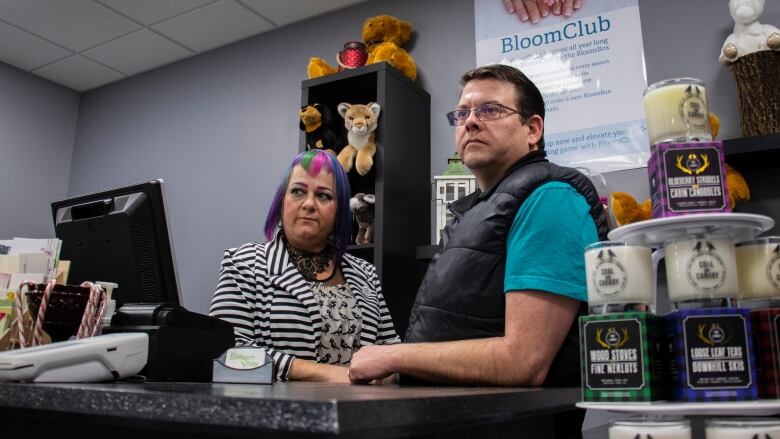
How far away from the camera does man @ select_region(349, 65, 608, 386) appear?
1137mm

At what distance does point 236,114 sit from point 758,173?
8.96 feet

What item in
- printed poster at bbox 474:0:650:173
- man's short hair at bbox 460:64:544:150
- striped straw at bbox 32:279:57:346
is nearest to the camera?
striped straw at bbox 32:279:57:346

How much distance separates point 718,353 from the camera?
72 centimetres

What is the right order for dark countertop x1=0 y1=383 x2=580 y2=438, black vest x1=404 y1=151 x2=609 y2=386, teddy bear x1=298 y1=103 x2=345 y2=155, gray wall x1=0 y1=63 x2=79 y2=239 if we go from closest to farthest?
dark countertop x1=0 y1=383 x2=580 y2=438, black vest x1=404 y1=151 x2=609 y2=386, teddy bear x1=298 y1=103 x2=345 y2=155, gray wall x1=0 y1=63 x2=79 y2=239

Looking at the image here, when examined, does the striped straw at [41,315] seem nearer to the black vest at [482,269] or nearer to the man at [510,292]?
the man at [510,292]

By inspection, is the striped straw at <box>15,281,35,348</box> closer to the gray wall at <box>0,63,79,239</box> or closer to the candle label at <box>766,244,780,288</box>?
the candle label at <box>766,244,780,288</box>

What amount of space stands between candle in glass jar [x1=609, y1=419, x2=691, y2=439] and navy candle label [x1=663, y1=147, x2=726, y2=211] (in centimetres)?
26

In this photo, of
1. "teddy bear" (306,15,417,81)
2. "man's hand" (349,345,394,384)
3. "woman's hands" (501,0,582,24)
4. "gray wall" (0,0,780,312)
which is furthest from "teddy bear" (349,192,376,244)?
"man's hand" (349,345,394,384)

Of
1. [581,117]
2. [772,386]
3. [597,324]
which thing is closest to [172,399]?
[597,324]

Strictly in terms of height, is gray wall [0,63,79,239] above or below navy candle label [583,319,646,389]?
above

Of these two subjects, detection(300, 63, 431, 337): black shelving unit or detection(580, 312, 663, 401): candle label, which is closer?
detection(580, 312, 663, 401): candle label

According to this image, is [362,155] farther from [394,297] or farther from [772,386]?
[772,386]

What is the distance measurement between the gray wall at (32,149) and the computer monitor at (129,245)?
114 inches

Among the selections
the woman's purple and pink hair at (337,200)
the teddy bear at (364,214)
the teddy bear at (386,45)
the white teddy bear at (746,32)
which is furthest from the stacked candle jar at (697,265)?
the teddy bear at (386,45)
